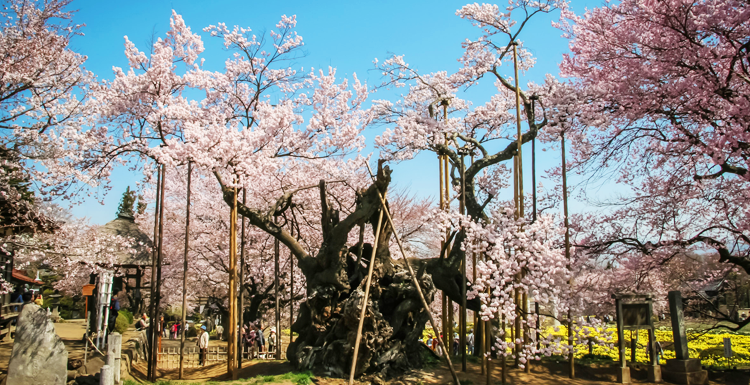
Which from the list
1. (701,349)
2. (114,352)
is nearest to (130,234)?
(114,352)

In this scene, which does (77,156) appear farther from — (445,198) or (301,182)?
(445,198)

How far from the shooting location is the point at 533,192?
34.5 ft

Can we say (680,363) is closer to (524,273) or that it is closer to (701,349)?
(524,273)

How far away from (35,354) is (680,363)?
11631mm

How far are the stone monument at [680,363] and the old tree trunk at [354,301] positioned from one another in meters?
4.45

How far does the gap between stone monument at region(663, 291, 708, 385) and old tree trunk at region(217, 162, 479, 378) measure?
445 centimetres

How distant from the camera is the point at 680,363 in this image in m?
9.95

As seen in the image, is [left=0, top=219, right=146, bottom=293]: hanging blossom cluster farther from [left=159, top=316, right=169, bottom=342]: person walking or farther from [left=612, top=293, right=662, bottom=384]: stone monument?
[left=612, top=293, right=662, bottom=384]: stone monument

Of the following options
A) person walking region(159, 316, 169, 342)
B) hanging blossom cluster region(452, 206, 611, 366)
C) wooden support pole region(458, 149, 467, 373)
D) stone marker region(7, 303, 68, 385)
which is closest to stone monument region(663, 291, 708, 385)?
hanging blossom cluster region(452, 206, 611, 366)

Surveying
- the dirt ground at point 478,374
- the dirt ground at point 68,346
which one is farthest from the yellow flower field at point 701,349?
the dirt ground at point 68,346

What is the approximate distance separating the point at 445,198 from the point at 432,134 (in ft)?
6.21

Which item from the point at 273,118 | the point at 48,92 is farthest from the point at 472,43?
the point at 48,92

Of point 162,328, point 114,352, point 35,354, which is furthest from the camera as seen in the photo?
point 162,328

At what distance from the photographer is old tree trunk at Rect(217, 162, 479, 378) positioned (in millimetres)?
9906
